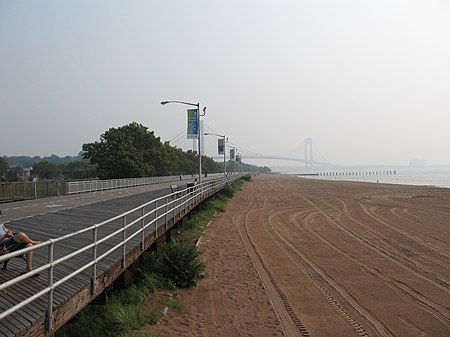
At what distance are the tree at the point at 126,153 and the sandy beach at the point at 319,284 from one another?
1585 inches

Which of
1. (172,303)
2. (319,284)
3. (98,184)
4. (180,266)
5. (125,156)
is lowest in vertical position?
(319,284)

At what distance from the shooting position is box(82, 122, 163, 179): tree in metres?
59.7

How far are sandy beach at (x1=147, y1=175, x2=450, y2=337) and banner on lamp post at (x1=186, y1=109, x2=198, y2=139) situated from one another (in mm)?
9393

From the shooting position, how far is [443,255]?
49.1ft

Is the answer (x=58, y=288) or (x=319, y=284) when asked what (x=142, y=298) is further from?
(x=319, y=284)

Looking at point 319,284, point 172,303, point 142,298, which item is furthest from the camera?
point 319,284

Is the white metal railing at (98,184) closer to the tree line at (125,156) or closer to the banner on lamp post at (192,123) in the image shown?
the tree line at (125,156)

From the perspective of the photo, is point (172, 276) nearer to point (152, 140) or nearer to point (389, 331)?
point (389, 331)

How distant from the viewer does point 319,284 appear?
1121 cm

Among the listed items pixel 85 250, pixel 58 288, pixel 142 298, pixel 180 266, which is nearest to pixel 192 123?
pixel 180 266

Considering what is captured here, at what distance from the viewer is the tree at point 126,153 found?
196ft

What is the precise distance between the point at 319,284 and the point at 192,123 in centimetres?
2014

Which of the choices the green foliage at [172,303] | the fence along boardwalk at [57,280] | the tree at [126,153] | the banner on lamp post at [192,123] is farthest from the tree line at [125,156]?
the green foliage at [172,303]

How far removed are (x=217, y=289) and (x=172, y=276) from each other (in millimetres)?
1081
